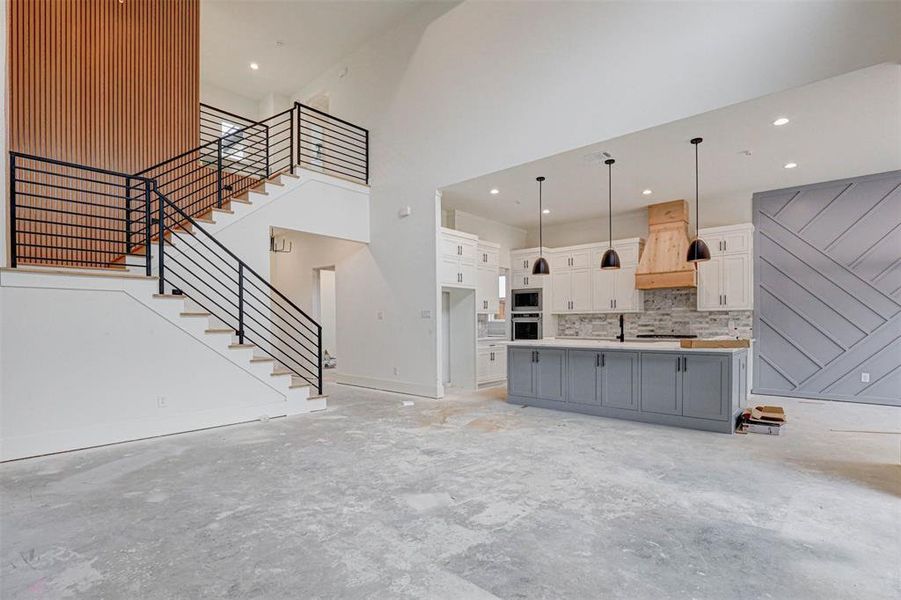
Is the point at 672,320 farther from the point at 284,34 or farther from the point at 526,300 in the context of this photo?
→ the point at 284,34

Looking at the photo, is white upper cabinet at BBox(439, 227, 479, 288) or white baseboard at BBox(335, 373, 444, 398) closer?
white baseboard at BBox(335, 373, 444, 398)

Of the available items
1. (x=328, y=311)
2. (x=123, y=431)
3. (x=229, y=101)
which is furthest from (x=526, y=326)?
(x=229, y=101)

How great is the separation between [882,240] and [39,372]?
411 inches

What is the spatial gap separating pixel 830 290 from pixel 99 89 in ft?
36.3

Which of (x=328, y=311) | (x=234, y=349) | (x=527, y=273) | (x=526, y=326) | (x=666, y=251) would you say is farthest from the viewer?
(x=328, y=311)

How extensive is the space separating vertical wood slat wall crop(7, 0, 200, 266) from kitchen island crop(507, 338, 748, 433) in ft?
18.3

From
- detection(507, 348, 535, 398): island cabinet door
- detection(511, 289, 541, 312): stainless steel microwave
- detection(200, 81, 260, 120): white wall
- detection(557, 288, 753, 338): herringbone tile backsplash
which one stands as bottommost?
detection(507, 348, 535, 398): island cabinet door

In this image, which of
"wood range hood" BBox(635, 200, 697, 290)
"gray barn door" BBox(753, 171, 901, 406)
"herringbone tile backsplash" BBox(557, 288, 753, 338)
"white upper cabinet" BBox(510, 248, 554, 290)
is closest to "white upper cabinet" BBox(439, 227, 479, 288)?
"white upper cabinet" BBox(510, 248, 554, 290)

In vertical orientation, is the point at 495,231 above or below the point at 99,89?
below

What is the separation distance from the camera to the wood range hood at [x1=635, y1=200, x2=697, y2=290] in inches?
293

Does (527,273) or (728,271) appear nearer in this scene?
(728,271)

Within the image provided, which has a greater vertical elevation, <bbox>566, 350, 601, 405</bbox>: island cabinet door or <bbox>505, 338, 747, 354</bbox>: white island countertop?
<bbox>505, 338, 747, 354</bbox>: white island countertop

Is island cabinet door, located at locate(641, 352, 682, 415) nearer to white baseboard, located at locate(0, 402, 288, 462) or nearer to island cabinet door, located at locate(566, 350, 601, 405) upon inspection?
island cabinet door, located at locate(566, 350, 601, 405)

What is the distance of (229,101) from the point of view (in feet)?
34.7
